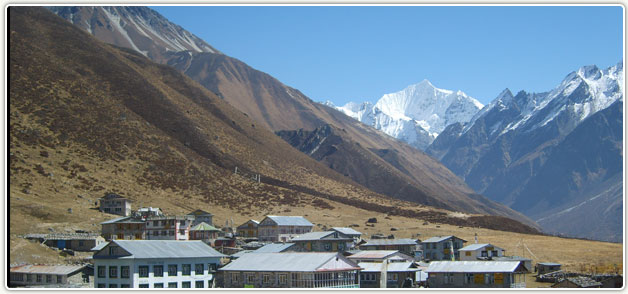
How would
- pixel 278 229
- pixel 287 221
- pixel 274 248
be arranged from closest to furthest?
pixel 274 248
pixel 278 229
pixel 287 221

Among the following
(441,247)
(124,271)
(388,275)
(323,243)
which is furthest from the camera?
(441,247)

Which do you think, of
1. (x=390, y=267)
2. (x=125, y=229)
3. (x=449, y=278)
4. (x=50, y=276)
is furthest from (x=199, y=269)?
(x=125, y=229)

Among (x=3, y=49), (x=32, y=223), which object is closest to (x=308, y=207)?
(x=32, y=223)

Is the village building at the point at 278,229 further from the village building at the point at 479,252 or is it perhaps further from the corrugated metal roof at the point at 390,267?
the corrugated metal roof at the point at 390,267

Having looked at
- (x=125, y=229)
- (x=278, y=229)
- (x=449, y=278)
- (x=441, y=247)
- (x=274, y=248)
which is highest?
(x=125, y=229)

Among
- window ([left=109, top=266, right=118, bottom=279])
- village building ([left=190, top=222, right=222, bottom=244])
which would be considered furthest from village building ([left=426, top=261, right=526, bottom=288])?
village building ([left=190, top=222, right=222, bottom=244])

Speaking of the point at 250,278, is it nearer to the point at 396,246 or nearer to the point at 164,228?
the point at 164,228

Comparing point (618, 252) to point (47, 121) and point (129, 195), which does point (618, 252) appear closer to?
point (129, 195)
